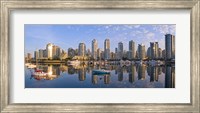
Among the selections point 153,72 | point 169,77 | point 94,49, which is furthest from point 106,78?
point 169,77

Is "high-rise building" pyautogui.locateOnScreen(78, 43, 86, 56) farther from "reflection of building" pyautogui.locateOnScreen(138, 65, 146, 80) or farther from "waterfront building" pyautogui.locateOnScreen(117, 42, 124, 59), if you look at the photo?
"reflection of building" pyautogui.locateOnScreen(138, 65, 146, 80)

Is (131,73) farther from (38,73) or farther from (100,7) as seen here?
(38,73)

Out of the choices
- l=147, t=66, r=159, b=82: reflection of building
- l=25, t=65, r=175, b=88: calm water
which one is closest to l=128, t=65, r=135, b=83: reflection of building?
l=25, t=65, r=175, b=88: calm water

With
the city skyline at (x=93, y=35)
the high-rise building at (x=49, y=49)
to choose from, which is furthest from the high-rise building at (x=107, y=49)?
the high-rise building at (x=49, y=49)

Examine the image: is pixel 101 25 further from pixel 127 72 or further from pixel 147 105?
pixel 147 105

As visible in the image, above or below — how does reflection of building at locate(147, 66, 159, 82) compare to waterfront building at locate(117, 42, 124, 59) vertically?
below

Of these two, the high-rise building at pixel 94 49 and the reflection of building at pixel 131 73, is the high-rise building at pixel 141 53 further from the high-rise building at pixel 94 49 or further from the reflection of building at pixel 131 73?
the high-rise building at pixel 94 49

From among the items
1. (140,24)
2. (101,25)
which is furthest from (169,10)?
(101,25)
